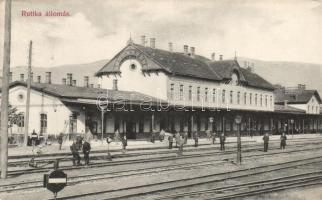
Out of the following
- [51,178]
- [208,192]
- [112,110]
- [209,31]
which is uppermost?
[209,31]

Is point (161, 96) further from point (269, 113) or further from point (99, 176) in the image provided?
point (99, 176)

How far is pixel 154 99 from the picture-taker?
135ft

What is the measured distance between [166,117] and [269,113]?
15480mm

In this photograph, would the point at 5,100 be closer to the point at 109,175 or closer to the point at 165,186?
the point at 109,175

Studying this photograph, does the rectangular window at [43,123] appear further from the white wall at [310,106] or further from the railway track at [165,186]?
the white wall at [310,106]

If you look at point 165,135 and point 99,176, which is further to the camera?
point 165,135

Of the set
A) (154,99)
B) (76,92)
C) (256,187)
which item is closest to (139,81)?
(154,99)

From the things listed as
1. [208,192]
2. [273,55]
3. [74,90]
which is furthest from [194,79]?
[208,192]

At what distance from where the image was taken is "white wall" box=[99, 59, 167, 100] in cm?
4269

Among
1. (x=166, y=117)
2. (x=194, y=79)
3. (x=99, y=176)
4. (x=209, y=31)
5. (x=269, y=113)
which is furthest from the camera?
(x=269, y=113)

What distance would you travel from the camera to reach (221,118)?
48.4 meters

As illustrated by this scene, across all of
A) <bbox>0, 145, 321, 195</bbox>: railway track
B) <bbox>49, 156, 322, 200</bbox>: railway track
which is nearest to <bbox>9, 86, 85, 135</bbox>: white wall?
<bbox>0, 145, 321, 195</bbox>: railway track

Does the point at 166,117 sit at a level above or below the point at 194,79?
below

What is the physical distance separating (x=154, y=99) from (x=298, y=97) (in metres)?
35.7
